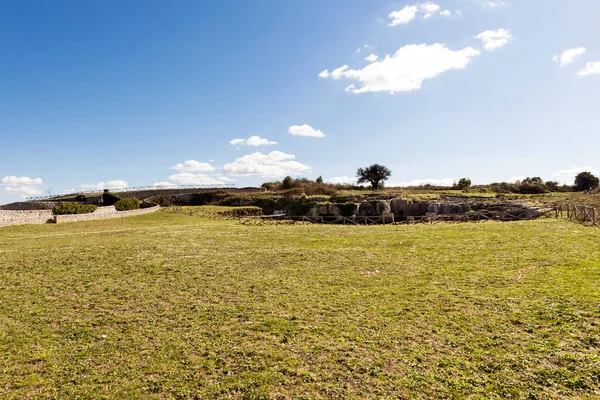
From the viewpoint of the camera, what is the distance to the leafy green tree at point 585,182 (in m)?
69.1

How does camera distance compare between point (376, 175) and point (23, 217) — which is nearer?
point (23, 217)

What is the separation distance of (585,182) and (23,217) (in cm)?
9777

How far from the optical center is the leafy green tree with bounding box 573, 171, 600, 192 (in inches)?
2719

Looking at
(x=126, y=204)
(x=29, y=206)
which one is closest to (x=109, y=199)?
(x=29, y=206)

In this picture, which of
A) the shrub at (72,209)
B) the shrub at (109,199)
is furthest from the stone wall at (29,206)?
the shrub at (72,209)

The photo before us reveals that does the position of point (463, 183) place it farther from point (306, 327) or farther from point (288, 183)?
point (306, 327)

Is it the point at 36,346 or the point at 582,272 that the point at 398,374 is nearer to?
the point at 36,346

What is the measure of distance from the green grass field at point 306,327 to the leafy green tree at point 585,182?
70.4 meters

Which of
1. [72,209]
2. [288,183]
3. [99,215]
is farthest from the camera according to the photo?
[288,183]

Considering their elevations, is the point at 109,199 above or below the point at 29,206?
above

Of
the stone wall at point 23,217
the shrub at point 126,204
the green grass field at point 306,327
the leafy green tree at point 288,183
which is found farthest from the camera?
the leafy green tree at point 288,183

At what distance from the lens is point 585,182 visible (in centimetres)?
6975

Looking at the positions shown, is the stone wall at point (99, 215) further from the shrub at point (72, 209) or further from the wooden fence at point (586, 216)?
the wooden fence at point (586, 216)

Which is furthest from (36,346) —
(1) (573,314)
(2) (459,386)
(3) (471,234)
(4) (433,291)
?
(3) (471,234)
